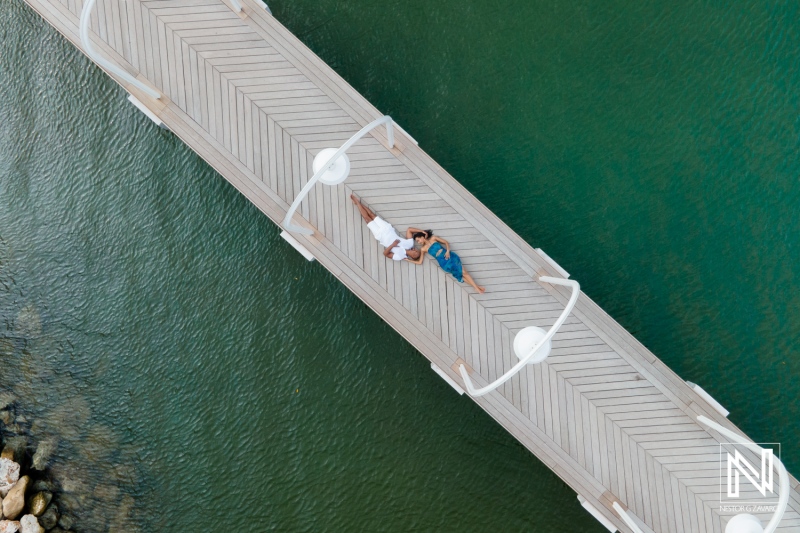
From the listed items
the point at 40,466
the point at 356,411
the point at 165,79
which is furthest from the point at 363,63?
the point at 40,466

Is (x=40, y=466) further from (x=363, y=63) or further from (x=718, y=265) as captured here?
(x=718, y=265)

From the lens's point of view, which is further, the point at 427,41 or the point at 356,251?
the point at 427,41

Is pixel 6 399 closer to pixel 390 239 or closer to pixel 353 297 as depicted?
pixel 353 297

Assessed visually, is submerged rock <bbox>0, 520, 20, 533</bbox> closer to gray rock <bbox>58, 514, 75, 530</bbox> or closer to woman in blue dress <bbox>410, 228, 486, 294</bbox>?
gray rock <bbox>58, 514, 75, 530</bbox>

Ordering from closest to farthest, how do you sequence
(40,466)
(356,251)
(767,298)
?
(356,251) → (767,298) → (40,466)

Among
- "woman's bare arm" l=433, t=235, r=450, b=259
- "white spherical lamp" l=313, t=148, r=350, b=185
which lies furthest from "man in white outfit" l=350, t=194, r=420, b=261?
"white spherical lamp" l=313, t=148, r=350, b=185
